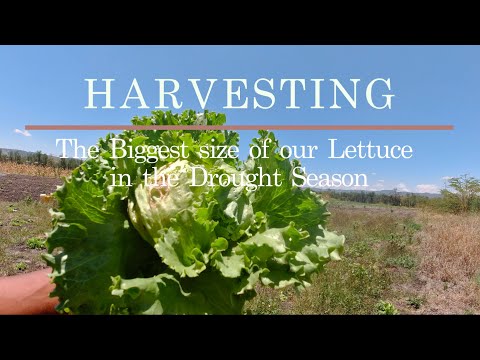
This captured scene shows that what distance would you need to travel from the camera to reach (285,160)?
1635mm

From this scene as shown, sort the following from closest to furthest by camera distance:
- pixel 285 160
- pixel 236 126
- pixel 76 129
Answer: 1. pixel 285 160
2. pixel 236 126
3. pixel 76 129

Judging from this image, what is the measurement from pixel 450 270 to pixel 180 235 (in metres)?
9.04

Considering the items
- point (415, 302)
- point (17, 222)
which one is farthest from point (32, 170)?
point (415, 302)

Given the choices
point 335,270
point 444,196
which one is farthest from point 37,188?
point 444,196

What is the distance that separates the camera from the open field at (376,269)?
6305 millimetres

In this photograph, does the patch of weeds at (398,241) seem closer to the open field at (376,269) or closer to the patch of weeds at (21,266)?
the open field at (376,269)

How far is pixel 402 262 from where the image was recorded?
916cm

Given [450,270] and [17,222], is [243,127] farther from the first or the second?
[17,222]

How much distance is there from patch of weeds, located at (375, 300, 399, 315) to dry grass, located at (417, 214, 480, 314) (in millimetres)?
992

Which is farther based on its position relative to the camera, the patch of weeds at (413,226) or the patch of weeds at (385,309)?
the patch of weeds at (413,226)

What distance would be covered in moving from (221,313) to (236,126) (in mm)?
865

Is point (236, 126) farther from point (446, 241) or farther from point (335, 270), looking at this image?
point (446, 241)

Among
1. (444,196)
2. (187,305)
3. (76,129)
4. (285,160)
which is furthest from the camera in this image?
(444,196)

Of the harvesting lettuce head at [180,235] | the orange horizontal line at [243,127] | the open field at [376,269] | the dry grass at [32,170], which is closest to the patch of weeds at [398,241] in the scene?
the open field at [376,269]
